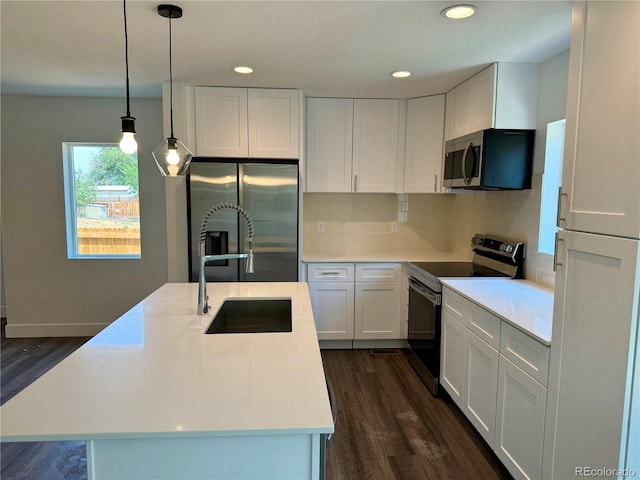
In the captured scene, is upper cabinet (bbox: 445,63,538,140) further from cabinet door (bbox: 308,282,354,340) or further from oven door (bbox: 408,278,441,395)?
cabinet door (bbox: 308,282,354,340)

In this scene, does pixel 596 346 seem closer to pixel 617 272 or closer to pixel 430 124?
pixel 617 272

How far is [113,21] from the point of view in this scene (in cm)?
214

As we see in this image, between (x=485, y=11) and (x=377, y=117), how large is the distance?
1913 mm

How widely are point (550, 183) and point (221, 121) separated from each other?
101 inches

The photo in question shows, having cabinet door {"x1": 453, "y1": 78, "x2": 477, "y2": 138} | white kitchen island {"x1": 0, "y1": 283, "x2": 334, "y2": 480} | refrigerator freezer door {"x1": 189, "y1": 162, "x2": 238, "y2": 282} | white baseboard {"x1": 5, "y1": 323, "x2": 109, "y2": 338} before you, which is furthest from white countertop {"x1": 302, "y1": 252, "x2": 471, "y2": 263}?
white baseboard {"x1": 5, "y1": 323, "x2": 109, "y2": 338}

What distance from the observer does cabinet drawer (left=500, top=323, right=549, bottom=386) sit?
175 centimetres

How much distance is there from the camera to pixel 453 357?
271cm

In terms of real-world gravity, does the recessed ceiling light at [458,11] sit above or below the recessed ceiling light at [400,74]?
below

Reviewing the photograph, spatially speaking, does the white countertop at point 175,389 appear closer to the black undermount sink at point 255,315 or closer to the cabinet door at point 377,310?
the black undermount sink at point 255,315

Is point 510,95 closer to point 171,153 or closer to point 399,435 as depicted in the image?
point 171,153

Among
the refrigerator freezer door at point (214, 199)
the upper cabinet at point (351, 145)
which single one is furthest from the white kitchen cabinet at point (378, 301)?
the refrigerator freezer door at point (214, 199)

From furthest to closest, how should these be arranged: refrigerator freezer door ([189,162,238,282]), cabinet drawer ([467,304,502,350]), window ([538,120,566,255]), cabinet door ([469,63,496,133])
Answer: refrigerator freezer door ([189,162,238,282]), cabinet door ([469,63,496,133]), window ([538,120,566,255]), cabinet drawer ([467,304,502,350])

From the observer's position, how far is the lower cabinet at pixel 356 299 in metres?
3.74

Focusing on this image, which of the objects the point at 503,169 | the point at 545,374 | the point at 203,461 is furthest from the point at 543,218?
the point at 203,461
